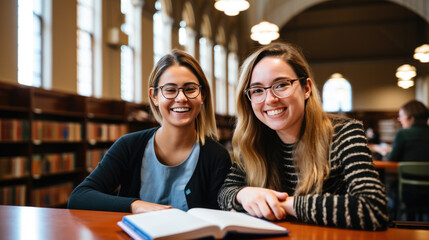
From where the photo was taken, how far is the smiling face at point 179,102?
1.94m

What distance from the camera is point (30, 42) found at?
5.46 m

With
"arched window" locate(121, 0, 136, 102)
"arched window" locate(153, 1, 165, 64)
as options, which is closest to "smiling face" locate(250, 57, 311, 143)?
"arched window" locate(121, 0, 136, 102)

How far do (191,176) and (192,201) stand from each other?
0.13m

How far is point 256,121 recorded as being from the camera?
1.81 m

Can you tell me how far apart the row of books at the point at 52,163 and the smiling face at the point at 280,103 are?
3.88m

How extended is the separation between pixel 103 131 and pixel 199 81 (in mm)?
4282

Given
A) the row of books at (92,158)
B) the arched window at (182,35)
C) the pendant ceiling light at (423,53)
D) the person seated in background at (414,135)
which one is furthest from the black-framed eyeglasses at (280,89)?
the pendant ceiling light at (423,53)

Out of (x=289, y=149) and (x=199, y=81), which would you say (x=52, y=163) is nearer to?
(x=199, y=81)

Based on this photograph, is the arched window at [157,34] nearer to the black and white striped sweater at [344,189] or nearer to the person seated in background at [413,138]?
the person seated in background at [413,138]

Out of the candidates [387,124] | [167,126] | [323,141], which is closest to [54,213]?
[167,126]

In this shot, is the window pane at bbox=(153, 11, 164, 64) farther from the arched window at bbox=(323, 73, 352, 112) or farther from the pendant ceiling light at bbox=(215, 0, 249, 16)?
the arched window at bbox=(323, 73, 352, 112)

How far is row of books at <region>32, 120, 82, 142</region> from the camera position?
4.65 metres

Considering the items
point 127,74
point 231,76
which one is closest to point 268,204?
point 127,74

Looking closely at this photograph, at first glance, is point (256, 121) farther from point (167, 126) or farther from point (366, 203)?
point (366, 203)
